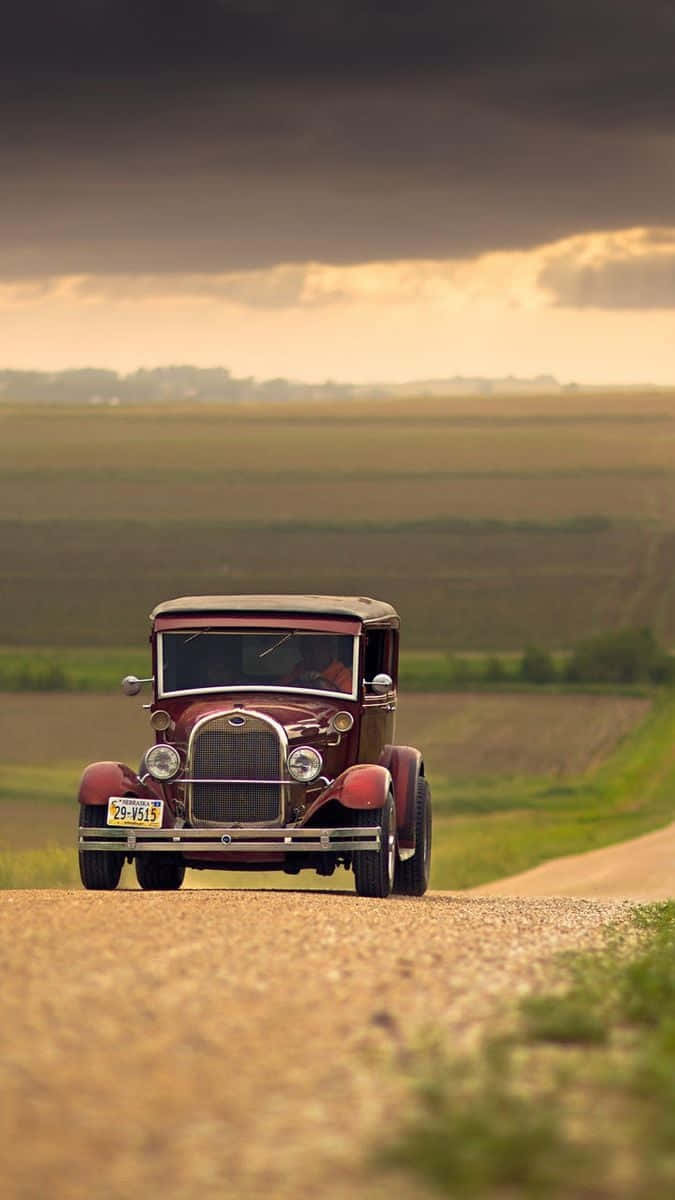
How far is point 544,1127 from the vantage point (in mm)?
7363

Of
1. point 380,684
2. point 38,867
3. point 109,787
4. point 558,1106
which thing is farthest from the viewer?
point 38,867

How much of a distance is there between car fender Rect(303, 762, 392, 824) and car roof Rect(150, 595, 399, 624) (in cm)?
211

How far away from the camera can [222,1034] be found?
926 centimetres

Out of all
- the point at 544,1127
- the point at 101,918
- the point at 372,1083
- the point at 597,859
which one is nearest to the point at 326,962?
the point at 101,918

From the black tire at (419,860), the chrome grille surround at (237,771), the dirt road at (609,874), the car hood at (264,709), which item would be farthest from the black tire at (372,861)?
the dirt road at (609,874)

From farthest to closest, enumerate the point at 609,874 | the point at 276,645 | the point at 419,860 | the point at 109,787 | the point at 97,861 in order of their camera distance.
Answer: the point at 609,874 < the point at 419,860 < the point at 276,645 < the point at 97,861 < the point at 109,787

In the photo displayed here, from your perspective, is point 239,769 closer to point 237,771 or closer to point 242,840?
point 237,771

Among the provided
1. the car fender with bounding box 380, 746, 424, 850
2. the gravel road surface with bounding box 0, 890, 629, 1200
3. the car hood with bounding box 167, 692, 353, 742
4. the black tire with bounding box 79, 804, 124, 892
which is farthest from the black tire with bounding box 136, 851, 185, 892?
the gravel road surface with bounding box 0, 890, 629, 1200

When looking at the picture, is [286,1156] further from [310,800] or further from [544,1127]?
[310,800]

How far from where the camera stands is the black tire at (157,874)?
826 inches

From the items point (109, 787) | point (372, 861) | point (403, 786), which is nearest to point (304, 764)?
point (372, 861)

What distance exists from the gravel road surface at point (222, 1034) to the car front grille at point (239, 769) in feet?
13.2

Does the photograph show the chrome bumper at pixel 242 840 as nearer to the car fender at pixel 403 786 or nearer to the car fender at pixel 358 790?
the car fender at pixel 358 790

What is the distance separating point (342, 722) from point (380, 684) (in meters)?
0.88
